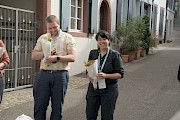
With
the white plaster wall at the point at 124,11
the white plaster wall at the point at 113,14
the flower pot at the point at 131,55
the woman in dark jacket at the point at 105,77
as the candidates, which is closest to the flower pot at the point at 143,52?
the flower pot at the point at 131,55

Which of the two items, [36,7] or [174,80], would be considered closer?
[36,7]

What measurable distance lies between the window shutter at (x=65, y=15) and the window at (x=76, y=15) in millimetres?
829

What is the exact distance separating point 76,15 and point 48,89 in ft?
22.3

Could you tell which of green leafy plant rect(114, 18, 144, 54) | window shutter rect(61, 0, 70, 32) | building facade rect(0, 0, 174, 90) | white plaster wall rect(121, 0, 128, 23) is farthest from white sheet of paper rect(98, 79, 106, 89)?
white plaster wall rect(121, 0, 128, 23)

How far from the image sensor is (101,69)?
388cm

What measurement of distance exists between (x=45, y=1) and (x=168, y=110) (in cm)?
436

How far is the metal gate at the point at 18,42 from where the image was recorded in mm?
8008

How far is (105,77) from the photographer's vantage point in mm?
3807

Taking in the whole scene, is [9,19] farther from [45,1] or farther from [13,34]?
[45,1]

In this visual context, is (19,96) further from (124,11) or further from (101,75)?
(124,11)

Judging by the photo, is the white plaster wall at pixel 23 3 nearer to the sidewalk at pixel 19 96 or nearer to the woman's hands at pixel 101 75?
the sidewalk at pixel 19 96

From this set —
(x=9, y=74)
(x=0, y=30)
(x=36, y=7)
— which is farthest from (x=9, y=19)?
(x=9, y=74)

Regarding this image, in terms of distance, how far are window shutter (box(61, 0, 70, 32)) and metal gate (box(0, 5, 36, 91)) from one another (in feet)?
3.62

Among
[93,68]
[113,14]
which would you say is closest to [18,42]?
[93,68]
